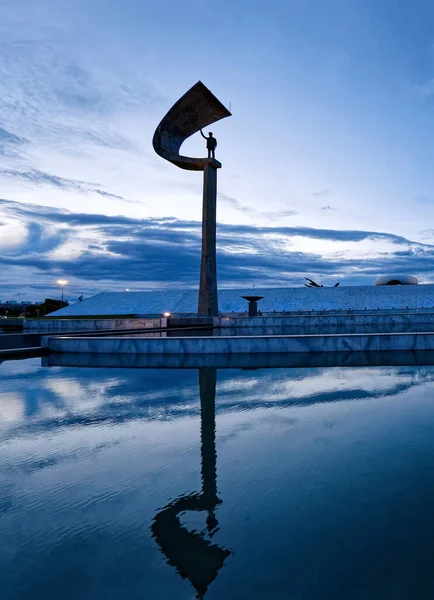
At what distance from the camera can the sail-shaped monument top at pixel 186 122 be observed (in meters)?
22.0

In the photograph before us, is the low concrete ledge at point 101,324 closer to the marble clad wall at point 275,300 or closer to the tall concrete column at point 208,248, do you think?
the tall concrete column at point 208,248

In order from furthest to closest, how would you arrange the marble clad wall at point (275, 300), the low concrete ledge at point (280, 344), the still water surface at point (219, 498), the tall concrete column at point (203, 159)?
the marble clad wall at point (275, 300) < the tall concrete column at point (203, 159) < the low concrete ledge at point (280, 344) < the still water surface at point (219, 498)

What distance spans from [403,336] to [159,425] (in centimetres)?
792

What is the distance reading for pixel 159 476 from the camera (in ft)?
11.3

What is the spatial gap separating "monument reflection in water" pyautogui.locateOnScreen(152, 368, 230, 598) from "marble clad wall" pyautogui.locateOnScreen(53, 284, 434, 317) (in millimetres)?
32097

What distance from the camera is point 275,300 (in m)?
37.7

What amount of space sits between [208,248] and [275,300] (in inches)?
652

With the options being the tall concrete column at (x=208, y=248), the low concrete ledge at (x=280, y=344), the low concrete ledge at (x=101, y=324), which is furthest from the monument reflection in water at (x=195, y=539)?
the tall concrete column at (x=208, y=248)

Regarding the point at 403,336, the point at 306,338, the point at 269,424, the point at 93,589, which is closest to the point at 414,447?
the point at 269,424

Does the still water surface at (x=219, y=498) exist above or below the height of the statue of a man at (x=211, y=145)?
below

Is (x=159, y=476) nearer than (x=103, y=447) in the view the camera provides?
Yes

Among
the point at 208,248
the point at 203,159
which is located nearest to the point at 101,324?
the point at 208,248

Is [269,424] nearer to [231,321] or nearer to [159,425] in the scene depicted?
[159,425]

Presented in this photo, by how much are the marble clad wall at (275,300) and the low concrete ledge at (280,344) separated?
23.5 metres
